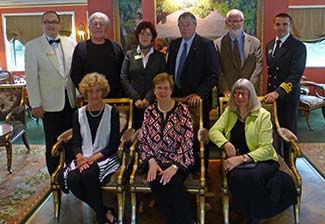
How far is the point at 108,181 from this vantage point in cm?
284

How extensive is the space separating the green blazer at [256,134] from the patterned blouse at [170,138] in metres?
0.23

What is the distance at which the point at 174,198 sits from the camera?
2.70 meters

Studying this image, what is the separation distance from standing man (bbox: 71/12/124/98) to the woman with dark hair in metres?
0.13

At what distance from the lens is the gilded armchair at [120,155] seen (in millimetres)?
2820

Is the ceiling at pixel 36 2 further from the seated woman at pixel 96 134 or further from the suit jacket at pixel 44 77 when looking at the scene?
the seated woman at pixel 96 134

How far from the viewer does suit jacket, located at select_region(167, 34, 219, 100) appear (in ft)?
10.8

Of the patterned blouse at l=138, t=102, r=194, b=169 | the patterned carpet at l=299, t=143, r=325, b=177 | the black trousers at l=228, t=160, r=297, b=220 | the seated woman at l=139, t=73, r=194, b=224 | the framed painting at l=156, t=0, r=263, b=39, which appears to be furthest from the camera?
the framed painting at l=156, t=0, r=263, b=39

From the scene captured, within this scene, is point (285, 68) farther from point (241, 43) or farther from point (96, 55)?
point (96, 55)

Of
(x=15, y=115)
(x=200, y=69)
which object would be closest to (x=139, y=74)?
(x=200, y=69)

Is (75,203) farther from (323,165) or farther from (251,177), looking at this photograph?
(323,165)

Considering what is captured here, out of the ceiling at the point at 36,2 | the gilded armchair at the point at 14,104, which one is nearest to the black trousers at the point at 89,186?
the gilded armchair at the point at 14,104

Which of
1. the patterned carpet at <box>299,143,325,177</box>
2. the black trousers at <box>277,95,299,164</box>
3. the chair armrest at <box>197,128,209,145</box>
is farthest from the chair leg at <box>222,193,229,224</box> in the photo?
the patterned carpet at <box>299,143,325,177</box>

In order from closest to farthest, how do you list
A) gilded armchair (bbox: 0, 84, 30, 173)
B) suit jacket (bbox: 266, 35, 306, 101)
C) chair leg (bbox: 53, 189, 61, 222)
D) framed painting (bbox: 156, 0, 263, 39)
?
1. chair leg (bbox: 53, 189, 61, 222)
2. suit jacket (bbox: 266, 35, 306, 101)
3. gilded armchair (bbox: 0, 84, 30, 173)
4. framed painting (bbox: 156, 0, 263, 39)

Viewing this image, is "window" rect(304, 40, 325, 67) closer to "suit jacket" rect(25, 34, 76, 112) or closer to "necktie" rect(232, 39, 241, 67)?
"necktie" rect(232, 39, 241, 67)
